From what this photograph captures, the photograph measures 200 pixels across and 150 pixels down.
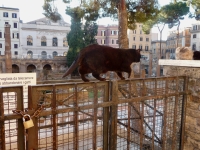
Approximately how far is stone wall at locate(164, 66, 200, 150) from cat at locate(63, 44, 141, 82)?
1.11m

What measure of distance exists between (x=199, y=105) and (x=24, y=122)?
234cm

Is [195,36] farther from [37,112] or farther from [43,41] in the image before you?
[37,112]

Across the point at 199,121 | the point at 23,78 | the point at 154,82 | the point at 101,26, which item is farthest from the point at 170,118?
the point at 101,26

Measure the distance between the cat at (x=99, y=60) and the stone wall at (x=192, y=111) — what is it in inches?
43.5

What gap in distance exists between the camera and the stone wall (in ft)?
8.76

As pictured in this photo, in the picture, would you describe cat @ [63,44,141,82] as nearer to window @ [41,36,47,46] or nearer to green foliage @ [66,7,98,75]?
green foliage @ [66,7,98,75]

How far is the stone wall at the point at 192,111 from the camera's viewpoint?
Answer: 267 cm

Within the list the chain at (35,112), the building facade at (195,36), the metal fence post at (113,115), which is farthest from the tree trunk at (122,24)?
the building facade at (195,36)

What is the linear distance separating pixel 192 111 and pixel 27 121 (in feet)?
7.68

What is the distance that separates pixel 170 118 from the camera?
282 centimetres

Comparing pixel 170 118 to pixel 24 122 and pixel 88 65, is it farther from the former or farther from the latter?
pixel 24 122

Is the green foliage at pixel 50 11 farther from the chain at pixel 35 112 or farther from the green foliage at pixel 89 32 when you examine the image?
the green foliage at pixel 89 32

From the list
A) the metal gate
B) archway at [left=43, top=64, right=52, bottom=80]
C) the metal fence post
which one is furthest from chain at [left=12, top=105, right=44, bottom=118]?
archway at [left=43, top=64, right=52, bottom=80]

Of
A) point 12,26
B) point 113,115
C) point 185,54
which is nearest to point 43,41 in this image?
point 12,26
